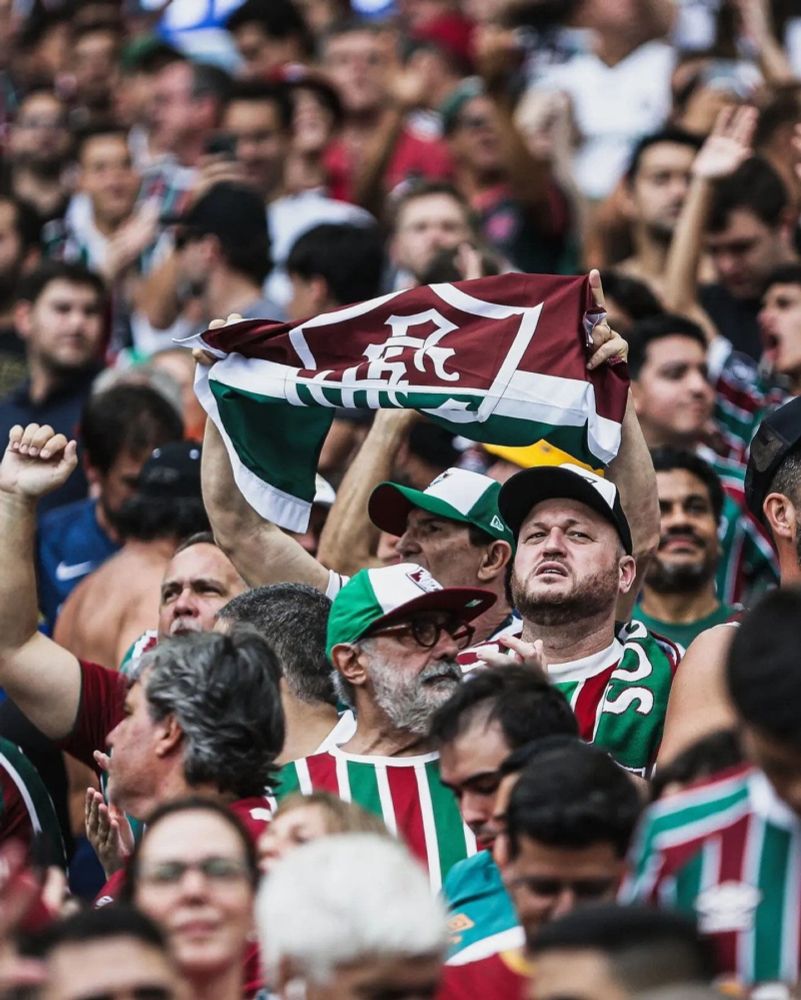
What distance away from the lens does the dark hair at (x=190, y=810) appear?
4.64 meters

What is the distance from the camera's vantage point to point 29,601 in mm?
6738

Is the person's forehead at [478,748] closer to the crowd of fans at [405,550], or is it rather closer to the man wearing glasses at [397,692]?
the crowd of fans at [405,550]

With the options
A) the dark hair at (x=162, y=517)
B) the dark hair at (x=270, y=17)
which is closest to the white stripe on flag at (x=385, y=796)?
the dark hair at (x=162, y=517)

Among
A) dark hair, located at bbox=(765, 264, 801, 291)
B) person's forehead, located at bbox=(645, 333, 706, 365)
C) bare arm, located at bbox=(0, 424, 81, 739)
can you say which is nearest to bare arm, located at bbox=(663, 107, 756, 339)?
dark hair, located at bbox=(765, 264, 801, 291)

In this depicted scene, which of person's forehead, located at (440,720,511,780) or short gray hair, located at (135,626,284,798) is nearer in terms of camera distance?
person's forehead, located at (440,720,511,780)

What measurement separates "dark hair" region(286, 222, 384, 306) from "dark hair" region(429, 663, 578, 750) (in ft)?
16.1

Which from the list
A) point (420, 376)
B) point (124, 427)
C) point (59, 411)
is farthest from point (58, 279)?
point (420, 376)

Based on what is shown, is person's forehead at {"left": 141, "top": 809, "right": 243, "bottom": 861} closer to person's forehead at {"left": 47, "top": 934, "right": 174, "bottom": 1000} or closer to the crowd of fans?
the crowd of fans

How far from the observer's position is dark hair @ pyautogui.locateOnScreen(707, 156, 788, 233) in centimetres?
995

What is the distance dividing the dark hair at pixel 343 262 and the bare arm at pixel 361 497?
2.38 meters

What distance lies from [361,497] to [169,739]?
7.58 ft

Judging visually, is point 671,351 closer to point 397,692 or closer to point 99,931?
point 397,692

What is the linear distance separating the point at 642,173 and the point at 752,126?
2.28 ft

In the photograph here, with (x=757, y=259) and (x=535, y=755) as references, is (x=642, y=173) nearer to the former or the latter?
(x=757, y=259)
